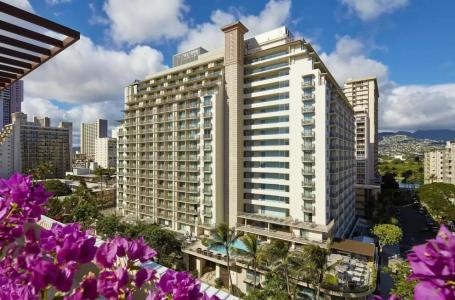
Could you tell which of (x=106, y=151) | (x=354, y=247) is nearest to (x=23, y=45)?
(x=354, y=247)

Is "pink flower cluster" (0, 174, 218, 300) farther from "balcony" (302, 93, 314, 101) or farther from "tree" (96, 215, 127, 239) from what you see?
"tree" (96, 215, 127, 239)

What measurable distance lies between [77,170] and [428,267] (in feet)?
352

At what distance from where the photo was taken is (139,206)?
44406mm

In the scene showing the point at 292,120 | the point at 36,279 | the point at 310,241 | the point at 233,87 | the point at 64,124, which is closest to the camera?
the point at 36,279

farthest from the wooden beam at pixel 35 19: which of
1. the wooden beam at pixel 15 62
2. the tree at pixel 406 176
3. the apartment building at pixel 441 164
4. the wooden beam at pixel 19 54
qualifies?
the tree at pixel 406 176

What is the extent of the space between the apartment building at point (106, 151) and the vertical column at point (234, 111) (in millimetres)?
95489

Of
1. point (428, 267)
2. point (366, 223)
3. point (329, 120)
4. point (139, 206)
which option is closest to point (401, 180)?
point (366, 223)

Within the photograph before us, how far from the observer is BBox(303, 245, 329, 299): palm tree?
20125mm

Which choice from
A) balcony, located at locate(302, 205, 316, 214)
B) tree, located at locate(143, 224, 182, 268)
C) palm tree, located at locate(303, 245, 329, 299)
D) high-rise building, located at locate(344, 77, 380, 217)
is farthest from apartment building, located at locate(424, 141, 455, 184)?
tree, located at locate(143, 224, 182, 268)

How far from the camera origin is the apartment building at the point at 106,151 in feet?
379

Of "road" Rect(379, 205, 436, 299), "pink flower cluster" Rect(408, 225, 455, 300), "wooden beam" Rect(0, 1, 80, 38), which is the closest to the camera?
"pink flower cluster" Rect(408, 225, 455, 300)

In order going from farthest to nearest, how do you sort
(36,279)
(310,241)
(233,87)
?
(233,87), (310,241), (36,279)

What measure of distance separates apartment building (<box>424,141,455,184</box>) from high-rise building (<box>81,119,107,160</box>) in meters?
166

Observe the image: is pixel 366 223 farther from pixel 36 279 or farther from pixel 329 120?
pixel 36 279
